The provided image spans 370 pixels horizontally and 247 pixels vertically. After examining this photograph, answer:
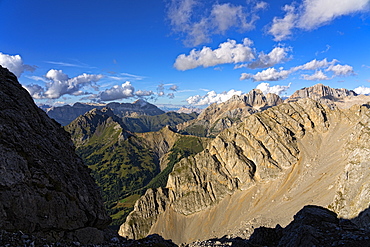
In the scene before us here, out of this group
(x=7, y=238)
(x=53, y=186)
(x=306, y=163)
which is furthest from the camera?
(x=306, y=163)

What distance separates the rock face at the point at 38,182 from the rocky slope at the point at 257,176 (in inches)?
3835

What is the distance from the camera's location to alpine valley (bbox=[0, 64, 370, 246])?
81.3ft

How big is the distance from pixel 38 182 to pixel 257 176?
15343cm

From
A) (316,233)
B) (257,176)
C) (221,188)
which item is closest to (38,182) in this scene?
(316,233)

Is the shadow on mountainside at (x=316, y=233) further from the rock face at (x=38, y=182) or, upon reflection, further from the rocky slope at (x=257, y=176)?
the rocky slope at (x=257, y=176)

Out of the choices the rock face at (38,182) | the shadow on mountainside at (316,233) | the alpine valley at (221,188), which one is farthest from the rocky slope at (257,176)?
the rock face at (38,182)

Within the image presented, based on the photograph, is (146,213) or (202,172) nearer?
(146,213)

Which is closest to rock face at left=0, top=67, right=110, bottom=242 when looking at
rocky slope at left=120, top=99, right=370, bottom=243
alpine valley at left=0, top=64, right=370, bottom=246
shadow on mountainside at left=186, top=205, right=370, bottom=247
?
alpine valley at left=0, top=64, right=370, bottom=246

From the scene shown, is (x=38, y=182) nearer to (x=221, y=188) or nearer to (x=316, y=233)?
(x=316, y=233)

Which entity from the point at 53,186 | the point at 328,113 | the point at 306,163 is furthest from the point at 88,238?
the point at 328,113

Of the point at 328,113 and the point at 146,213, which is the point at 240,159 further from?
the point at 328,113

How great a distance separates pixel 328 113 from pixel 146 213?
188371 mm

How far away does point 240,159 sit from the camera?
543 feet

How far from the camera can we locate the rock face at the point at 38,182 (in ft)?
74.7
